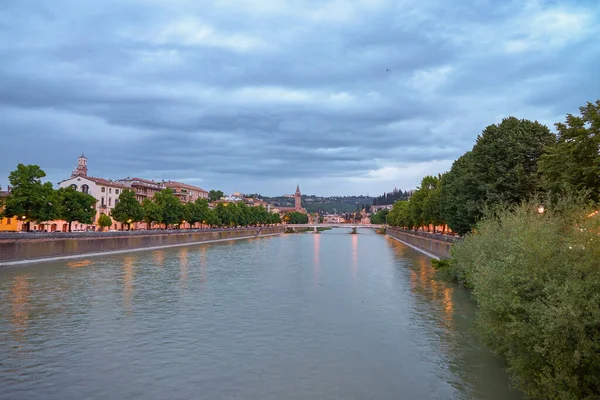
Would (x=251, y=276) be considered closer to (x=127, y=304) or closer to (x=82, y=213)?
(x=127, y=304)

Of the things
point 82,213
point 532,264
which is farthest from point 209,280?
point 82,213

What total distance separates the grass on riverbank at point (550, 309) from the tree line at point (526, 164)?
16813 millimetres

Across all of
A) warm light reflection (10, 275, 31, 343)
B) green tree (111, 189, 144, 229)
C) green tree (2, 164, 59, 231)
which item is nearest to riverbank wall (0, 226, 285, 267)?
green tree (2, 164, 59, 231)

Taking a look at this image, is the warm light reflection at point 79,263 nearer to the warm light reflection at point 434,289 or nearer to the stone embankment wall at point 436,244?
the warm light reflection at point 434,289

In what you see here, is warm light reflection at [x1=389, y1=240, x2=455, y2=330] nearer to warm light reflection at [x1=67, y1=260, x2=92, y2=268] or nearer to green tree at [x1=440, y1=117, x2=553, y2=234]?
green tree at [x1=440, y1=117, x2=553, y2=234]

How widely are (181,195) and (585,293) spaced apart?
162608mm

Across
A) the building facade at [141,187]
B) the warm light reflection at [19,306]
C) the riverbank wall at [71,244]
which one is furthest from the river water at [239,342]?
the building facade at [141,187]

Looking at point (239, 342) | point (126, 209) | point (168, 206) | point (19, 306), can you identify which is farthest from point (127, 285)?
point (168, 206)

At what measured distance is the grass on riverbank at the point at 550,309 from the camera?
9.65 m

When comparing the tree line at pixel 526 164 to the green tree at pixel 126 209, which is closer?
the tree line at pixel 526 164

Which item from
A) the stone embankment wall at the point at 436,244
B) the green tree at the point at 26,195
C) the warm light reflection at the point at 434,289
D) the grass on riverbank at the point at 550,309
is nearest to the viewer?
the grass on riverbank at the point at 550,309

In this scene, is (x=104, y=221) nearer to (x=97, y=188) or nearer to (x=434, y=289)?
(x=97, y=188)

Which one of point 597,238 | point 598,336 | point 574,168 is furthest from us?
point 574,168

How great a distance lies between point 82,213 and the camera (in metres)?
78.2
